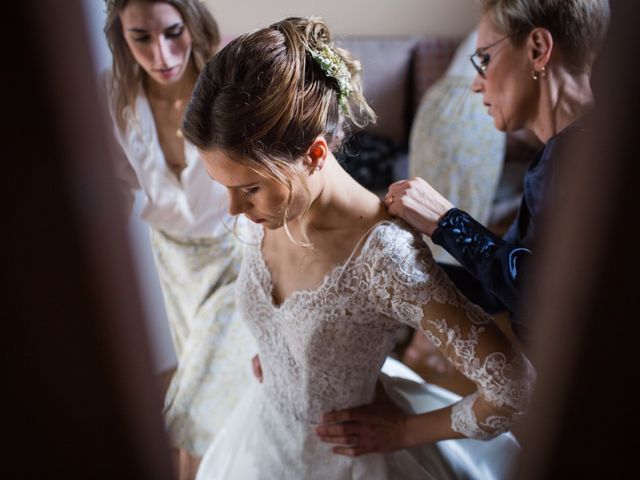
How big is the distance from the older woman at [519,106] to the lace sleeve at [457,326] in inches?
3.2

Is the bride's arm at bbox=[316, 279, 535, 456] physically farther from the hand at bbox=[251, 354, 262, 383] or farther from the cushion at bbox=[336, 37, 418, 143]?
the cushion at bbox=[336, 37, 418, 143]

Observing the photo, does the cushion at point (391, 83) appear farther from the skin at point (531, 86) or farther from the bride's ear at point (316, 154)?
the bride's ear at point (316, 154)

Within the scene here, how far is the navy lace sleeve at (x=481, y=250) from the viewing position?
89 centimetres

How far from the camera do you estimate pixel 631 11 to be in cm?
28

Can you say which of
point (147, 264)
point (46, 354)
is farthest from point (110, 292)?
point (147, 264)

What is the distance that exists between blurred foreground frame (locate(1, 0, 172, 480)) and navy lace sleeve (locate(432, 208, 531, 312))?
0.63 meters

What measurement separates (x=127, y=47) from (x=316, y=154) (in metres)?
0.74

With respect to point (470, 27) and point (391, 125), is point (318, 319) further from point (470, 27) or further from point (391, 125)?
point (470, 27)

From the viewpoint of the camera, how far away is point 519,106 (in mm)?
1104

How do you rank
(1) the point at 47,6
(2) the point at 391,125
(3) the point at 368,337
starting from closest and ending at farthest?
(1) the point at 47,6 < (3) the point at 368,337 < (2) the point at 391,125

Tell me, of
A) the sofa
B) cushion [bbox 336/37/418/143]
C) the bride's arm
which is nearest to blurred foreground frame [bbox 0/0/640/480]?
the bride's arm

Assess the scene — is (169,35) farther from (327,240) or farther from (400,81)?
(400,81)

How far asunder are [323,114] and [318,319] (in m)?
0.33

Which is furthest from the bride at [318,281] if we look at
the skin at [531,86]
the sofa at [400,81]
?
the sofa at [400,81]
